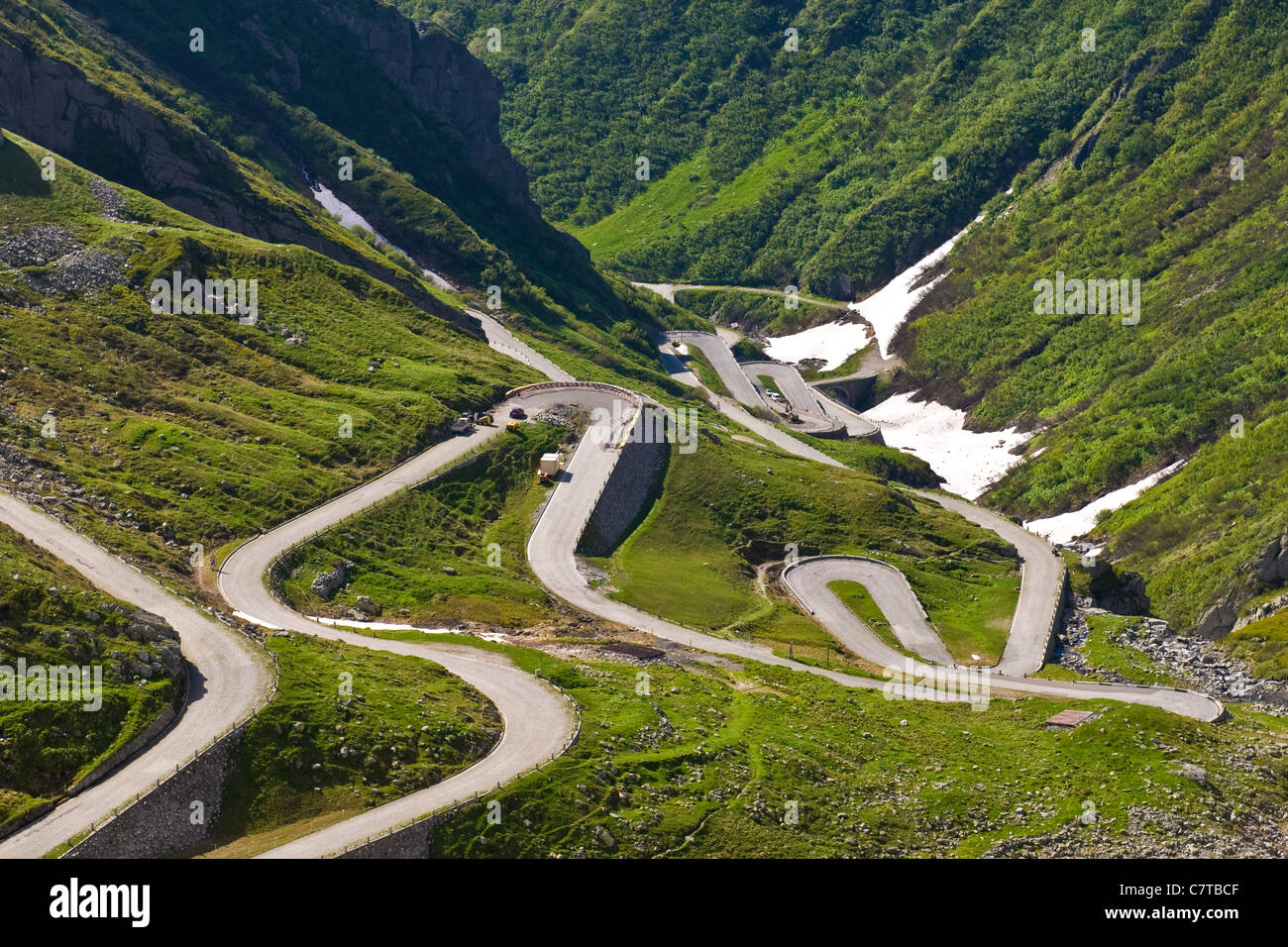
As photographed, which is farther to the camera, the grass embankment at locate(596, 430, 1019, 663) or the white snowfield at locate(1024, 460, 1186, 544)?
the white snowfield at locate(1024, 460, 1186, 544)

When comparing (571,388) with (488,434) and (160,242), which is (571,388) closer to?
(488,434)

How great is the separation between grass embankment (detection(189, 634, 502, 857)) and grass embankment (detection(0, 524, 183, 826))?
544cm

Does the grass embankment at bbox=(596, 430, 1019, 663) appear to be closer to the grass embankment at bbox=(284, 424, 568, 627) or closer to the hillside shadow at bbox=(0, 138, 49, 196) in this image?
the grass embankment at bbox=(284, 424, 568, 627)

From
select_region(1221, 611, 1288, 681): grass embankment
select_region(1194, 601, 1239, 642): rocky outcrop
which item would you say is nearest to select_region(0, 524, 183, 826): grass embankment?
select_region(1221, 611, 1288, 681): grass embankment

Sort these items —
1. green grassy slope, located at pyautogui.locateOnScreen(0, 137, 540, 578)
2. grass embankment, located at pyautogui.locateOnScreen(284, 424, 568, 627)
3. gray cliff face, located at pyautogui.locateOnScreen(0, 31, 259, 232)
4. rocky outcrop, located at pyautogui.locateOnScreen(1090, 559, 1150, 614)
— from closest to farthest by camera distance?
grass embankment, located at pyautogui.locateOnScreen(284, 424, 568, 627), green grassy slope, located at pyautogui.locateOnScreen(0, 137, 540, 578), rocky outcrop, located at pyautogui.locateOnScreen(1090, 559, 1150, 614), gray cliff face, located at pyautogui.locateOnScreen(0, 31, 259, 232)

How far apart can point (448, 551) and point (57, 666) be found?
4372cm

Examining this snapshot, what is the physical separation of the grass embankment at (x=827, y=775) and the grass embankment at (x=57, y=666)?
1506 cm

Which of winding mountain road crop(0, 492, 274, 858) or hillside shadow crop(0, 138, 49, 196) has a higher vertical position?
hillside shadow crop(0, 138, 49, 196)

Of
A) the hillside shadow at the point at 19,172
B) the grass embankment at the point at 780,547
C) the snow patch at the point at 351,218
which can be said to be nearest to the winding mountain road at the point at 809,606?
the grass embankment at the point at 780,547

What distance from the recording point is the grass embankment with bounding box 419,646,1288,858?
207 feet

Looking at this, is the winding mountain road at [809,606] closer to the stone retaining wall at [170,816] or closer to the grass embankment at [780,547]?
the grass embankment at [780,547]

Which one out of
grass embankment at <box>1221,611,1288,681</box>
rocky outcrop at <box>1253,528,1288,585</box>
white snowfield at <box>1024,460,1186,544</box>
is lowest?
grass embankment at <box>1221,611,1288,681</box>

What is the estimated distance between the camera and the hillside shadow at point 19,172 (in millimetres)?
128125

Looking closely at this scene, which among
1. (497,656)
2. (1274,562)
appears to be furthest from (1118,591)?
(497,656)
